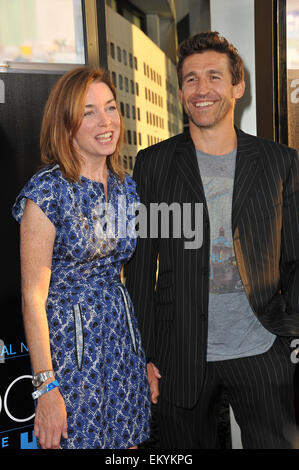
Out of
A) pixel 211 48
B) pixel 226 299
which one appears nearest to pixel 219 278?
pixel 226 299

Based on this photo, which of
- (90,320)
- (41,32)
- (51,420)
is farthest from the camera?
(41,32)

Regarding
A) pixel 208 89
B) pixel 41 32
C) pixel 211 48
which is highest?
pixel 41 32

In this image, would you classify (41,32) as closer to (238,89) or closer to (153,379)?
(238,89)

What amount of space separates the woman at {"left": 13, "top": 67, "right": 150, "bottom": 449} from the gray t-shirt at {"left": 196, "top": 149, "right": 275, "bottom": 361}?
1.02 ft

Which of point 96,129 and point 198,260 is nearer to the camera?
point 96,129

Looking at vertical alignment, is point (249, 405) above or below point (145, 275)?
below

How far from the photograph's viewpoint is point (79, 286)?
63.9 inches

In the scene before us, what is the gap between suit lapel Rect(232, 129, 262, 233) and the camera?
185cm

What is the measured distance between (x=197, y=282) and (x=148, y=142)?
1.61 meters

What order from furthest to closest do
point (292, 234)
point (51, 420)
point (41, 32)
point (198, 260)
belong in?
point (41, 32)
point (292, 234)
point (198, 260)
point (51, 420)

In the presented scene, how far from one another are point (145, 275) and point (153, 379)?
0.42m

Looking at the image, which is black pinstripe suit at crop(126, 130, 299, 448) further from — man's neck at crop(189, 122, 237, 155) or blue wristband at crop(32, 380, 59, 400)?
blue wristband at crop(32, 380, 59, 400)

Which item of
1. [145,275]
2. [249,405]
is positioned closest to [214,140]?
[145,275]
